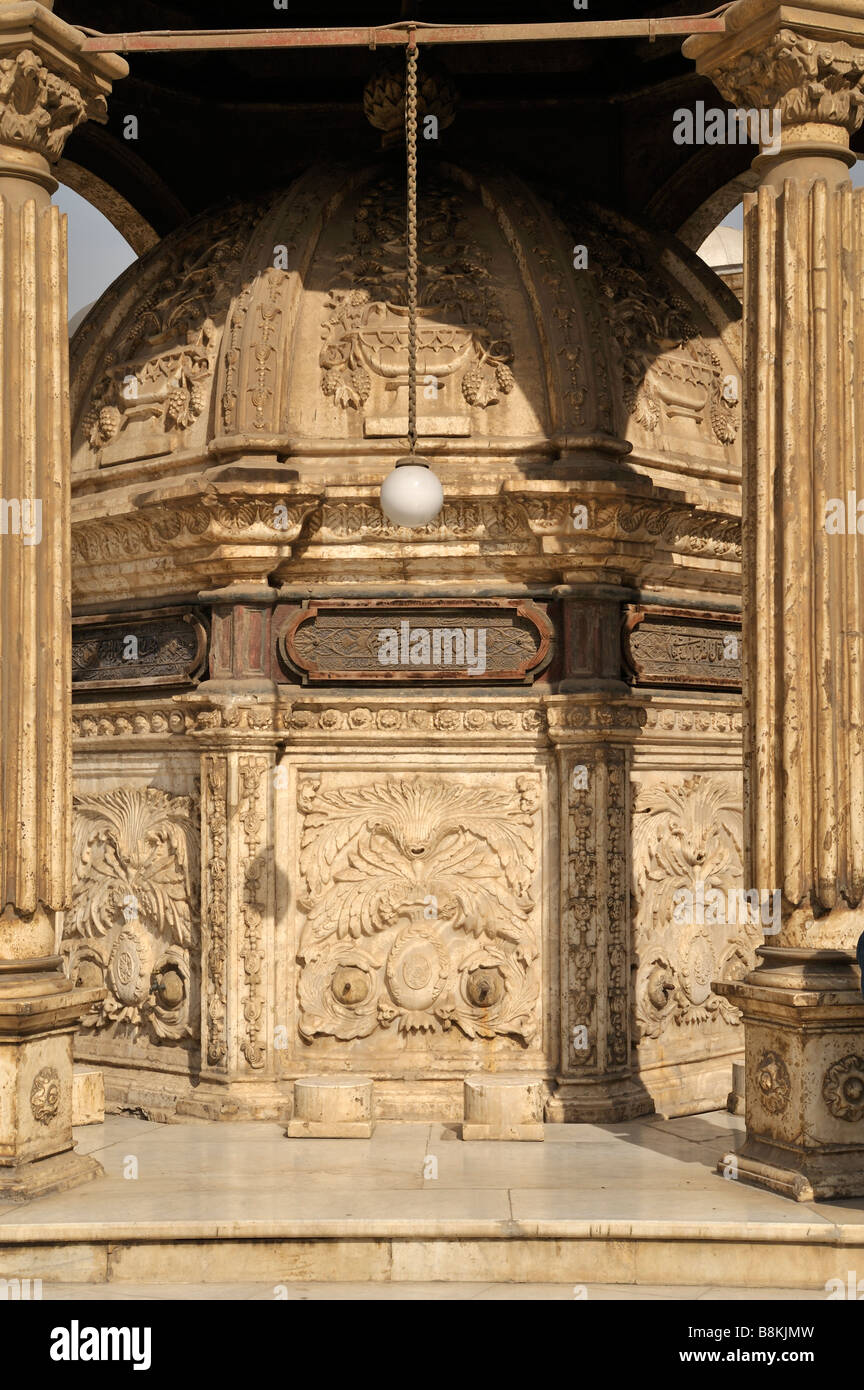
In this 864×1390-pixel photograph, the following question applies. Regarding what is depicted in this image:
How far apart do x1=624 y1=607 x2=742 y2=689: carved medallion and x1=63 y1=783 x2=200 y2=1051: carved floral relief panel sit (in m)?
2.61

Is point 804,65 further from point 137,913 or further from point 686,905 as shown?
point 137,913

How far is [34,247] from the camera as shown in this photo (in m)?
6.66

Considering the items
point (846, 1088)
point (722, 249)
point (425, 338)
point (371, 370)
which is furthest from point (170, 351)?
point (722, 249)

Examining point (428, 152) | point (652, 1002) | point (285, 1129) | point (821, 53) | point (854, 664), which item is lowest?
point (285, 1129)

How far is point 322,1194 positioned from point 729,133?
784 centimetres

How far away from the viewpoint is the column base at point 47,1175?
6176 millimetres

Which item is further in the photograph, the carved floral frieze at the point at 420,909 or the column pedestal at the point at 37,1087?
the carved floral frieze at the point at 420,909

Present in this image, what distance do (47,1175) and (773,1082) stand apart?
10.1 ft

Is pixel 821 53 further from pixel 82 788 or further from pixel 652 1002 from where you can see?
pixel 82 788

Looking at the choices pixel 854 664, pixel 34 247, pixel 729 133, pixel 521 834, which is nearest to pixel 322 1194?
pixel 521 834

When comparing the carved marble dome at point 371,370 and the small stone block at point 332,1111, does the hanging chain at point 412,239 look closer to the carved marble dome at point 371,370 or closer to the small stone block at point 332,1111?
the carved marble dome at point 371,370

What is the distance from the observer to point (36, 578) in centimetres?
660

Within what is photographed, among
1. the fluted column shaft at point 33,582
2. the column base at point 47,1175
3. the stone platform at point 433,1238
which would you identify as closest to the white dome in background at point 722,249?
the fluted column shaft at point 33,582

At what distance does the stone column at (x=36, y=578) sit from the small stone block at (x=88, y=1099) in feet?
4.19
